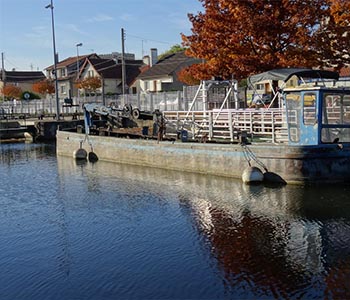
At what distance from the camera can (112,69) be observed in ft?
234

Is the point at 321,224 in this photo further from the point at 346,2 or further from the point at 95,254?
the point at 346,2

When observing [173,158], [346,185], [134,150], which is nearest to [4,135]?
[134,150]

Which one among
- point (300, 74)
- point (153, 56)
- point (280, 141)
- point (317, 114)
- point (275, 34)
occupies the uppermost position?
point (153, 56)

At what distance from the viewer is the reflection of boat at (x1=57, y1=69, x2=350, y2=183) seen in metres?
16.9

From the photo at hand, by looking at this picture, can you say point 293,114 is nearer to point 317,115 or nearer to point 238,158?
point 317,115

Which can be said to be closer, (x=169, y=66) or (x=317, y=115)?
(x=317, y=115)

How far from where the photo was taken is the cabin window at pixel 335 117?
1708cm

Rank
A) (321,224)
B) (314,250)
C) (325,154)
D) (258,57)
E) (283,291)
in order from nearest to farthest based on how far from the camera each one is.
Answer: (283,291) → (314,250) → (321,224) → (325,154) → (258,57)

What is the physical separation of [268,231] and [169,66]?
51656mm

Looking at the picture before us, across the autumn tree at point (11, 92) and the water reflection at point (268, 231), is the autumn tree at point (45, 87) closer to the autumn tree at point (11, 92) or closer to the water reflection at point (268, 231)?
the autumn tree at point (11, 92)

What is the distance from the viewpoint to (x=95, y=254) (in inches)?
448

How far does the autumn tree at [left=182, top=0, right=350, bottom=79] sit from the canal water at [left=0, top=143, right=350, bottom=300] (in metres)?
8.20

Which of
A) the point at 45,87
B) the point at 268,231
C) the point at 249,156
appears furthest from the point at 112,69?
the point at 268,231

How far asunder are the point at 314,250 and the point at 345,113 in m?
7.69
